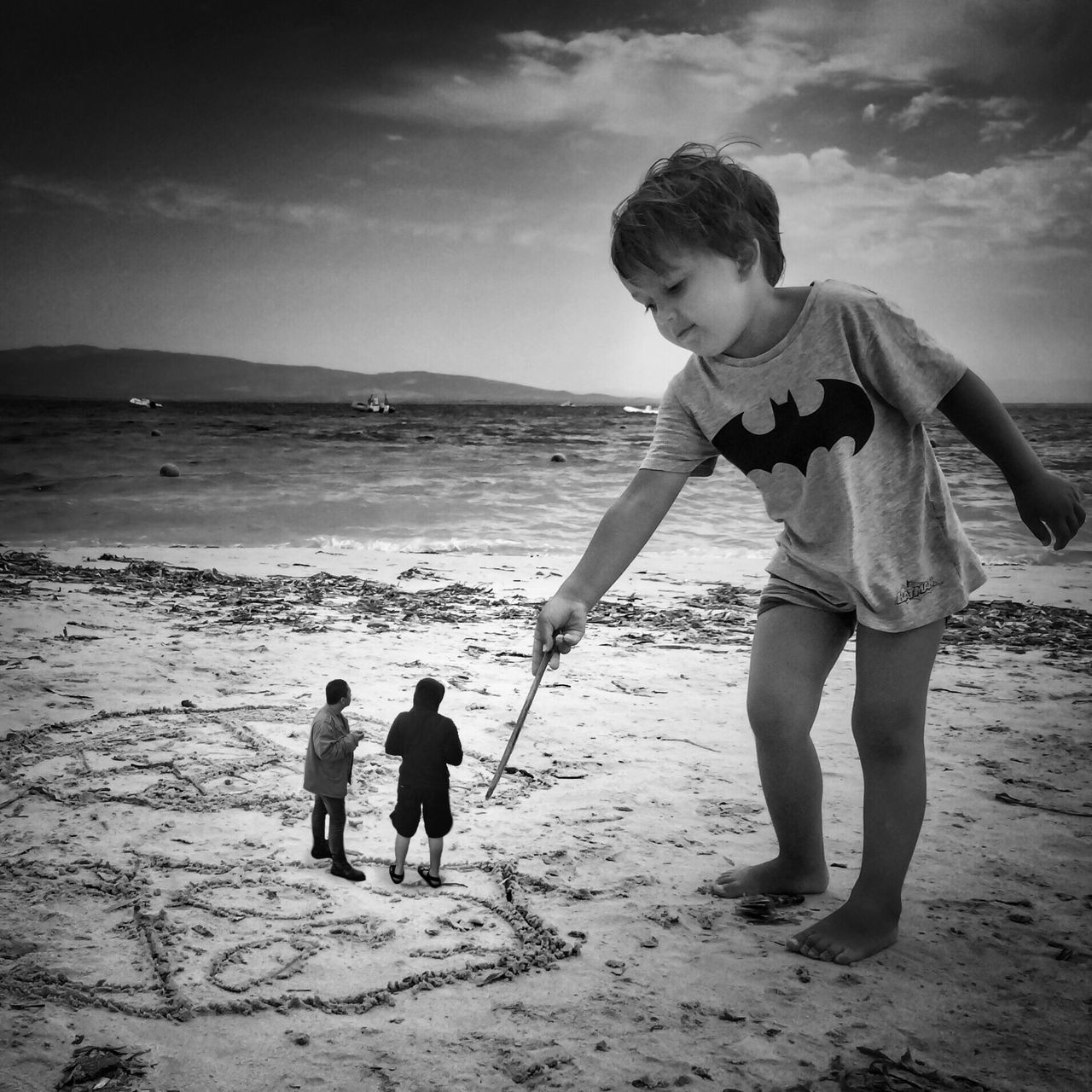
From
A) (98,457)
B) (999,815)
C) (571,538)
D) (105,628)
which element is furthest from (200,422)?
(999,815)

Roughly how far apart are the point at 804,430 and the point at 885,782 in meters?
0.94

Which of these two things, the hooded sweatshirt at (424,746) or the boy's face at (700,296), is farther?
the hooded sweatshirt at (424,746)

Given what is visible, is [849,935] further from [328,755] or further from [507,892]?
[328,755]

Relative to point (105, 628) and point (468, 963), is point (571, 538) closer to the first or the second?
point (105, 628)

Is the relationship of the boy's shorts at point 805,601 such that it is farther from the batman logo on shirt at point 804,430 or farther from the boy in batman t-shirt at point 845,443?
the batman logo on shirt at point 804,430

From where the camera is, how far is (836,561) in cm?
223

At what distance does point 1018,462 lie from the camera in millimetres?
2062

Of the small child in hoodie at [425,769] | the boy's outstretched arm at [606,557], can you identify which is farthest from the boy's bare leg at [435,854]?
the boy's outstretched arm at [606,557]

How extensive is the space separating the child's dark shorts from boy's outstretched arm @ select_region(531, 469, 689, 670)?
46cm

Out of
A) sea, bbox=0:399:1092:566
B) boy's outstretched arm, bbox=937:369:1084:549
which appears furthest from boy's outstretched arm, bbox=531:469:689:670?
sea, bbox=0:399:1092:566

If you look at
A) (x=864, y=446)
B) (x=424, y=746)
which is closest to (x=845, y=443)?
(x=864, y=446)

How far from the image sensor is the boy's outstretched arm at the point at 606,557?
7.45 ft

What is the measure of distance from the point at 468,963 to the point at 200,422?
158 ft

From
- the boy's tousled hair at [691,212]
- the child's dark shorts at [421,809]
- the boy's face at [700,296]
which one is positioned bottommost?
the child's dark shorts at [421,809]
